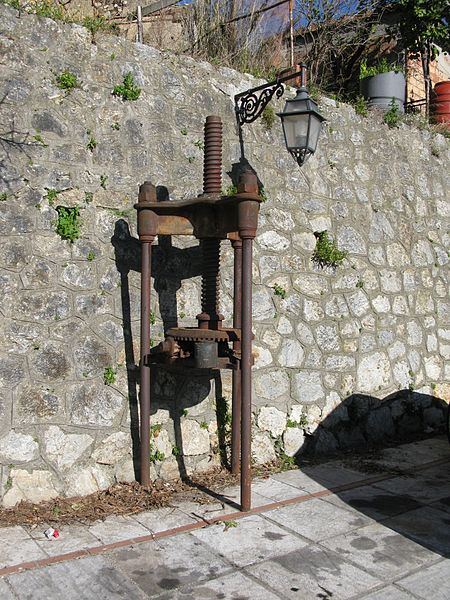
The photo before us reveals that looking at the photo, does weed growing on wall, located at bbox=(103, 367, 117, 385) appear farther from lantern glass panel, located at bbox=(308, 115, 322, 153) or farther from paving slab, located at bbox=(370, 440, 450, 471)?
paving slab, located at bbox=(370, 440, 450, 471)

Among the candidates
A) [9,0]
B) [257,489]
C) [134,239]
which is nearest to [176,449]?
[257,489]

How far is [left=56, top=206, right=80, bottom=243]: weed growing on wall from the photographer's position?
15.8 ft

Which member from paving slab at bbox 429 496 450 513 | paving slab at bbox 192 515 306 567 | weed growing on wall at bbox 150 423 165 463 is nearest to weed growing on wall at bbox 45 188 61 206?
weed growing on wall at bbox 150 423 165 463

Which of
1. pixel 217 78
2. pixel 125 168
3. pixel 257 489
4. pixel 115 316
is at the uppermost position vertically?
pixel 217 78

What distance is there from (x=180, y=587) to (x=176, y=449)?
179cm

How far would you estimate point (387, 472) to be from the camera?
5.71 m

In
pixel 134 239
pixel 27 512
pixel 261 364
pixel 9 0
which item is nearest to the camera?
pixel 27 512

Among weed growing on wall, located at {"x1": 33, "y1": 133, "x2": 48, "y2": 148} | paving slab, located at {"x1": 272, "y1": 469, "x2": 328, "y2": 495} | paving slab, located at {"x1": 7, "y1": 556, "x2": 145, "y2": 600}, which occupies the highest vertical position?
weed growing on wall, located at {"x1": 33, "y1": 133, "x2": 48, "y2": 148}

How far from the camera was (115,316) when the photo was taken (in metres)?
5.02

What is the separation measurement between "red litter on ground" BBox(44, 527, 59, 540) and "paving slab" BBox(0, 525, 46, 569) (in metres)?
0.10

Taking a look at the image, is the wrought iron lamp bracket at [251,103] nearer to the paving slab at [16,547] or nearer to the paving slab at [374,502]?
the paving slab at [374,502]

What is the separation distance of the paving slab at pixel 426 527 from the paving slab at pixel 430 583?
0.85 ft

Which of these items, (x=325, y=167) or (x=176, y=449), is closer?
(x=176, y=449)

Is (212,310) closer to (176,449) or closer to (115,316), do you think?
(115,316)
